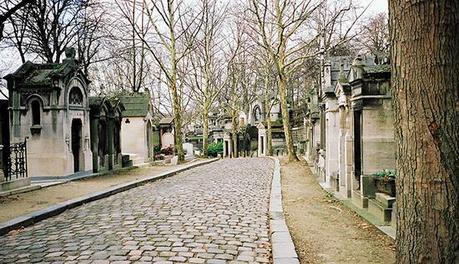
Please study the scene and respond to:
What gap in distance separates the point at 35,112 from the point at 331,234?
12.8m

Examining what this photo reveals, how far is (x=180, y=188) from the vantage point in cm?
1280

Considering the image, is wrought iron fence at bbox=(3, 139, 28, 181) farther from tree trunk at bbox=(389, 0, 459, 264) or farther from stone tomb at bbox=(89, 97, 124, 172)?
tree trunk at bbox=(389, 0, 459, 264)

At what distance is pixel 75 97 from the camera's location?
1702 centimetres

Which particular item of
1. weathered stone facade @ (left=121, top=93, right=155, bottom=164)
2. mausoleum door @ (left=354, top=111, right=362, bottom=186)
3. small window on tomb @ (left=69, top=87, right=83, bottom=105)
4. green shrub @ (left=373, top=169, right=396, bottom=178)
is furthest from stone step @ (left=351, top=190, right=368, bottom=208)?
weathered stone facade @ (left=121, top=93, right=155, bottom=164)

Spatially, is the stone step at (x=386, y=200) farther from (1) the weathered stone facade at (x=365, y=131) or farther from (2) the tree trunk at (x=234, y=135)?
(2) the tree trunk at (x=234, y=135)

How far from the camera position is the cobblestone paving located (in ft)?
17.7

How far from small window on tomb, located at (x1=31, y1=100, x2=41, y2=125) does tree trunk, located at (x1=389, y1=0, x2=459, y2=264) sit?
604 inches

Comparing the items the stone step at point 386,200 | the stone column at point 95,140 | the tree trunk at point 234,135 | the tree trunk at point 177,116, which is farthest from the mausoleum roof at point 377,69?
the tree trunk at point 234,135

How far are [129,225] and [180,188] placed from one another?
5.54 meters

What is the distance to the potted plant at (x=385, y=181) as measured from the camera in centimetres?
Answer: 755

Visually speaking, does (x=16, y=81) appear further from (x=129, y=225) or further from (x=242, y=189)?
(x=129, y=225)

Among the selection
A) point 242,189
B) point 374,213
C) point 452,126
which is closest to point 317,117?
point 242,189

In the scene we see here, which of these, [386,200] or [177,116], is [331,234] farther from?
[177,116]

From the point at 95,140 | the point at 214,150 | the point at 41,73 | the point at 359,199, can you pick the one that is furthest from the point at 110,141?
the point at 214,150
